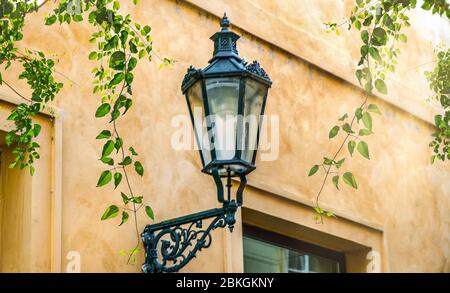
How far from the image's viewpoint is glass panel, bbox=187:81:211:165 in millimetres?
5242

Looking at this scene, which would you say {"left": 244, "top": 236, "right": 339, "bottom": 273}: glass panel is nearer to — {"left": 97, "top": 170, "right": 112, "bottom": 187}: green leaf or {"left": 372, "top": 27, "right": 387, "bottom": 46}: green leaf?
{"left": 97, "top": 170, "right": 112, "bottom": 187}: green leaf

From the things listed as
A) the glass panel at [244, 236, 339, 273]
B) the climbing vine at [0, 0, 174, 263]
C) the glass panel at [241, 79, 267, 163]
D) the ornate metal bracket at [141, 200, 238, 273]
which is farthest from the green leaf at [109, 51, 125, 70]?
the glass panel at [244, 236, 339, 273]

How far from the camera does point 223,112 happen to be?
5.21m

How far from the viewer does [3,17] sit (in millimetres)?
5320

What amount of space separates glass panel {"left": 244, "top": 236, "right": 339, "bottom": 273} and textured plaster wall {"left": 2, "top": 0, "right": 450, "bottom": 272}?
0.29 metres

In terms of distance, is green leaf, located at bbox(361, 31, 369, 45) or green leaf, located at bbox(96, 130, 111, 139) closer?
green leaf, located at bbox(96, 130, 111, 139)

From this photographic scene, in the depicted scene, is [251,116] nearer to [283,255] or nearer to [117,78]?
[117,78]

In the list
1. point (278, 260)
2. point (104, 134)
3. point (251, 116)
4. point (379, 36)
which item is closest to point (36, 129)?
point (104, 134)

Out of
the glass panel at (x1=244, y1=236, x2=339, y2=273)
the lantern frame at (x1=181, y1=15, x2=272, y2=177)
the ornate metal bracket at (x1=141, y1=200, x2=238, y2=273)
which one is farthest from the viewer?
the glass panel at (x1=244, y1=236, x2=339, y2=273)

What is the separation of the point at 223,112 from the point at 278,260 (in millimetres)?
2362

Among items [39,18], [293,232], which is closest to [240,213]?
[293,232]

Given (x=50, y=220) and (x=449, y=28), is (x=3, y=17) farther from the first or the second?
(x=449, y=28)

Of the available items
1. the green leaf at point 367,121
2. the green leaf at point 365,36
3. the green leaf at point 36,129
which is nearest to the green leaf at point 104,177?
the green leaf at point 36,129
